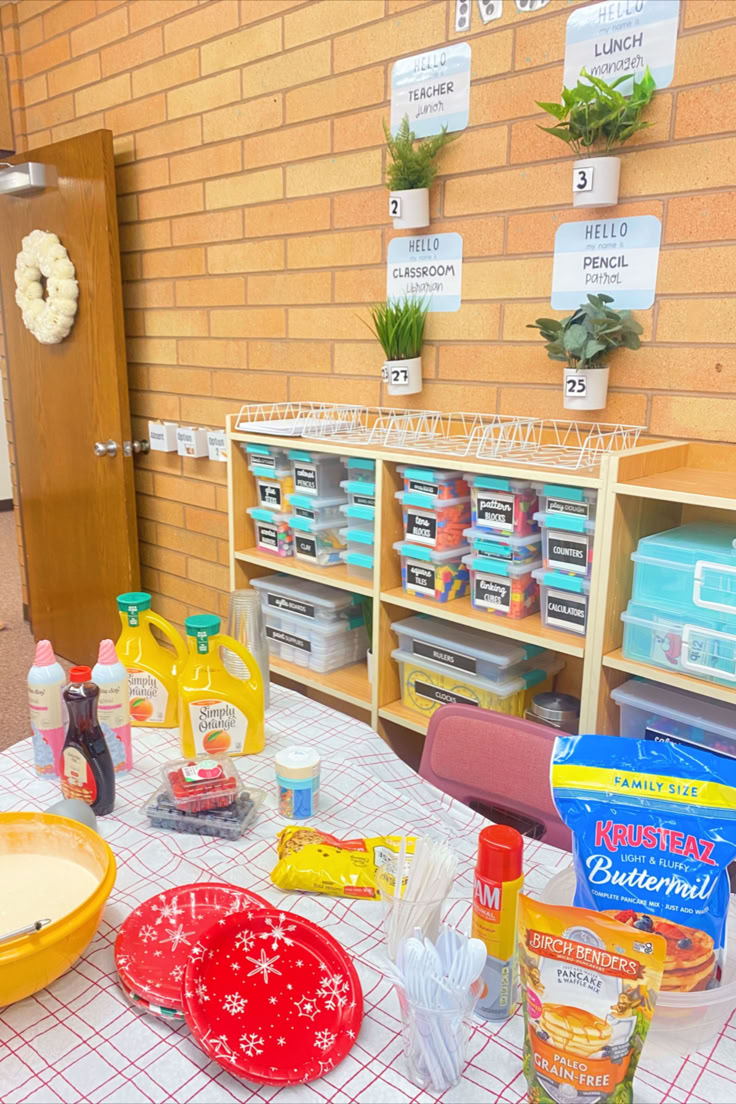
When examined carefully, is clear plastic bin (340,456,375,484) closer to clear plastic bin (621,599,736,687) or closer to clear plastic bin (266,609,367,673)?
clear plastic bin (266,609,367,673)

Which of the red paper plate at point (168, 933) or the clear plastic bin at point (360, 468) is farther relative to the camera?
the clear plastic bin at point (360, 468)

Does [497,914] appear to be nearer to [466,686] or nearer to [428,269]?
[466,686]

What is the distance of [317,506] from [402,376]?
410mm

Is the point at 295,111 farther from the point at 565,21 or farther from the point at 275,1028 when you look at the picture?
the point at 275,1028

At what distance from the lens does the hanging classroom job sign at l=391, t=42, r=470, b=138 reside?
2080 millimetres

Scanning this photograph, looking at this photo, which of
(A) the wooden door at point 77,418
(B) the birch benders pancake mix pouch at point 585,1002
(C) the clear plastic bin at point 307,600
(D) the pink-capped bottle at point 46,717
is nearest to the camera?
(B) the birch benders pancake mix pouch at point 585,1002

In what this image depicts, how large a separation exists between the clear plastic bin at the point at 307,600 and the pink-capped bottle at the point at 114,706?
0.93 m

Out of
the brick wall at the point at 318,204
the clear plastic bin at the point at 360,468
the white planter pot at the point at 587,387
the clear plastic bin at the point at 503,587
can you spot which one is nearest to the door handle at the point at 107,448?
the brick wall at the point at 318,204

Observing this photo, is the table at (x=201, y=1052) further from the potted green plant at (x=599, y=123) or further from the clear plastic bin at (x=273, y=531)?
the potted green plant at (x=599, y=123)

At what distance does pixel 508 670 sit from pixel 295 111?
1767 mm

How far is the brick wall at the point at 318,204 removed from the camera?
177 cm

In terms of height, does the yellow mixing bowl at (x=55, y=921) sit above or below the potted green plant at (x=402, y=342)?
below

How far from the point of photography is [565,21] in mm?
1868

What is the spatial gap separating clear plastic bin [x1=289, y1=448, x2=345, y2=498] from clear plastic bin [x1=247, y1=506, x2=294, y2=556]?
0.12 metres
